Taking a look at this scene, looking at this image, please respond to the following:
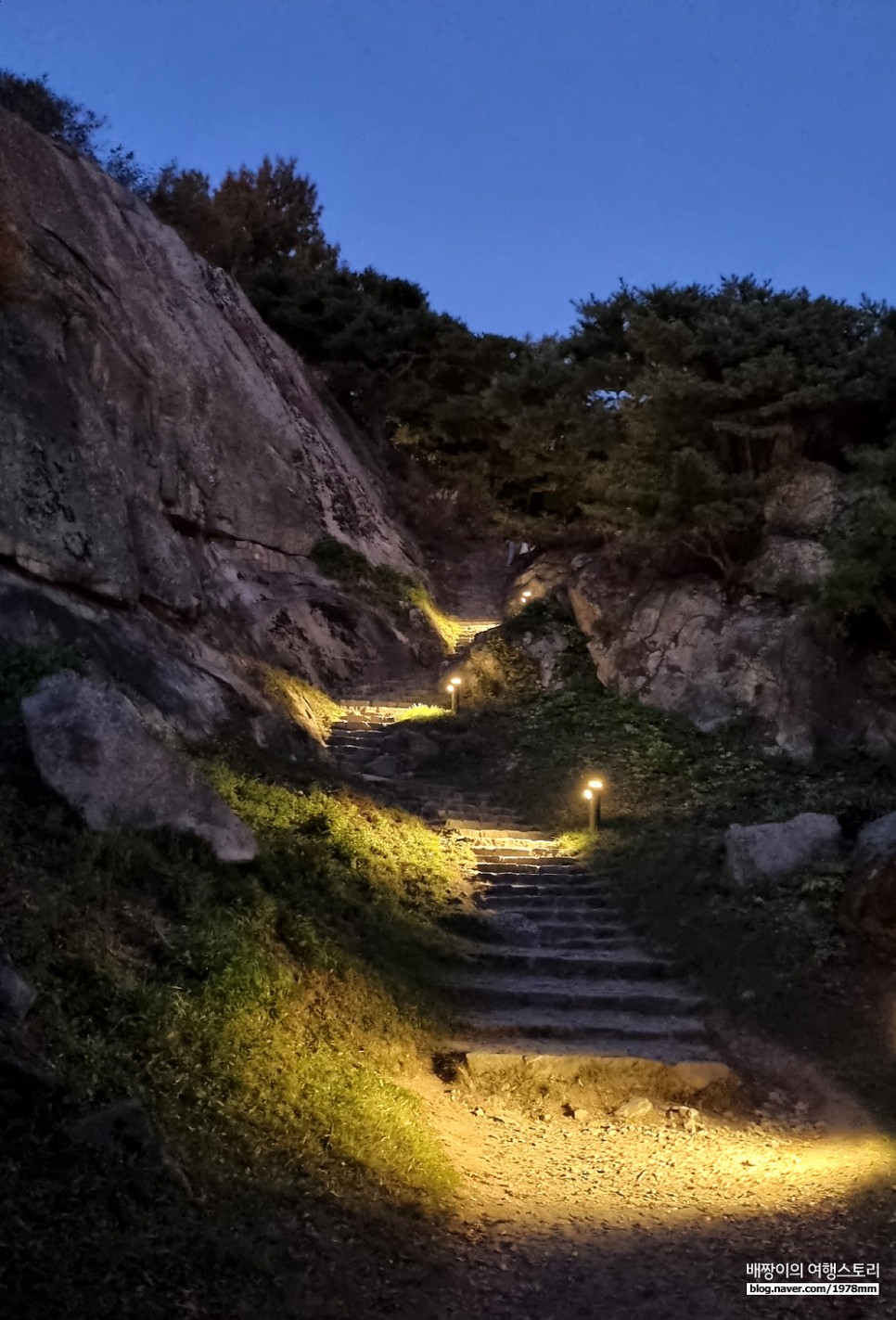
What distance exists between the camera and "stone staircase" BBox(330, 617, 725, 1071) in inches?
277

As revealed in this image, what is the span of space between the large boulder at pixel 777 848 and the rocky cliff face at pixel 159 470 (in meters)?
5.63

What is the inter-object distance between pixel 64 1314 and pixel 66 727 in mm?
3706

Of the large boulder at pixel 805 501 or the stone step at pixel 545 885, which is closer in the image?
the stone step at pixel 545 885

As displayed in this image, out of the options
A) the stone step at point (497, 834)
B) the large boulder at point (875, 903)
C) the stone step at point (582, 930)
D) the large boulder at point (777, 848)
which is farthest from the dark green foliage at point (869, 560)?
the stone step at point (582, 930)

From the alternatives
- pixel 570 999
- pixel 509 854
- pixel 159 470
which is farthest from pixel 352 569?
pixel 570 999

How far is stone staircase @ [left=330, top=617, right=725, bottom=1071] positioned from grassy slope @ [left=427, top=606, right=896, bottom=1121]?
339mm

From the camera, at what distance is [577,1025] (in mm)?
7215

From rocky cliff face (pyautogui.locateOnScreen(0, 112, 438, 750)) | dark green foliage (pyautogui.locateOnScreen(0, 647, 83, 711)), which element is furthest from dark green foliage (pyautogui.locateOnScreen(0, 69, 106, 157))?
dark green foliage (pyautogui.locateOnScreen(0, 647, 83, 711))

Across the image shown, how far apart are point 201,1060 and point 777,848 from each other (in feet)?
20.3

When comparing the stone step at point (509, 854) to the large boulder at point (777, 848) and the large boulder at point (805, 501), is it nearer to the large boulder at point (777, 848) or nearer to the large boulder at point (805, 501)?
the large boulder at point (777, 848)

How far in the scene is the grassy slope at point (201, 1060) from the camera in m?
3.30

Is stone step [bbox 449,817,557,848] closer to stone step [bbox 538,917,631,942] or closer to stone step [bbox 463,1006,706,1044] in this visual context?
stone step [bbox 538,917,631,942]

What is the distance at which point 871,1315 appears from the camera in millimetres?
3984

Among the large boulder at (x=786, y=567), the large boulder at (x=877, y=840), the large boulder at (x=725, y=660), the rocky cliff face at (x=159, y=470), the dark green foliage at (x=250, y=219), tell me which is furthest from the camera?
the dark green foliage at (x=250, y=219)
